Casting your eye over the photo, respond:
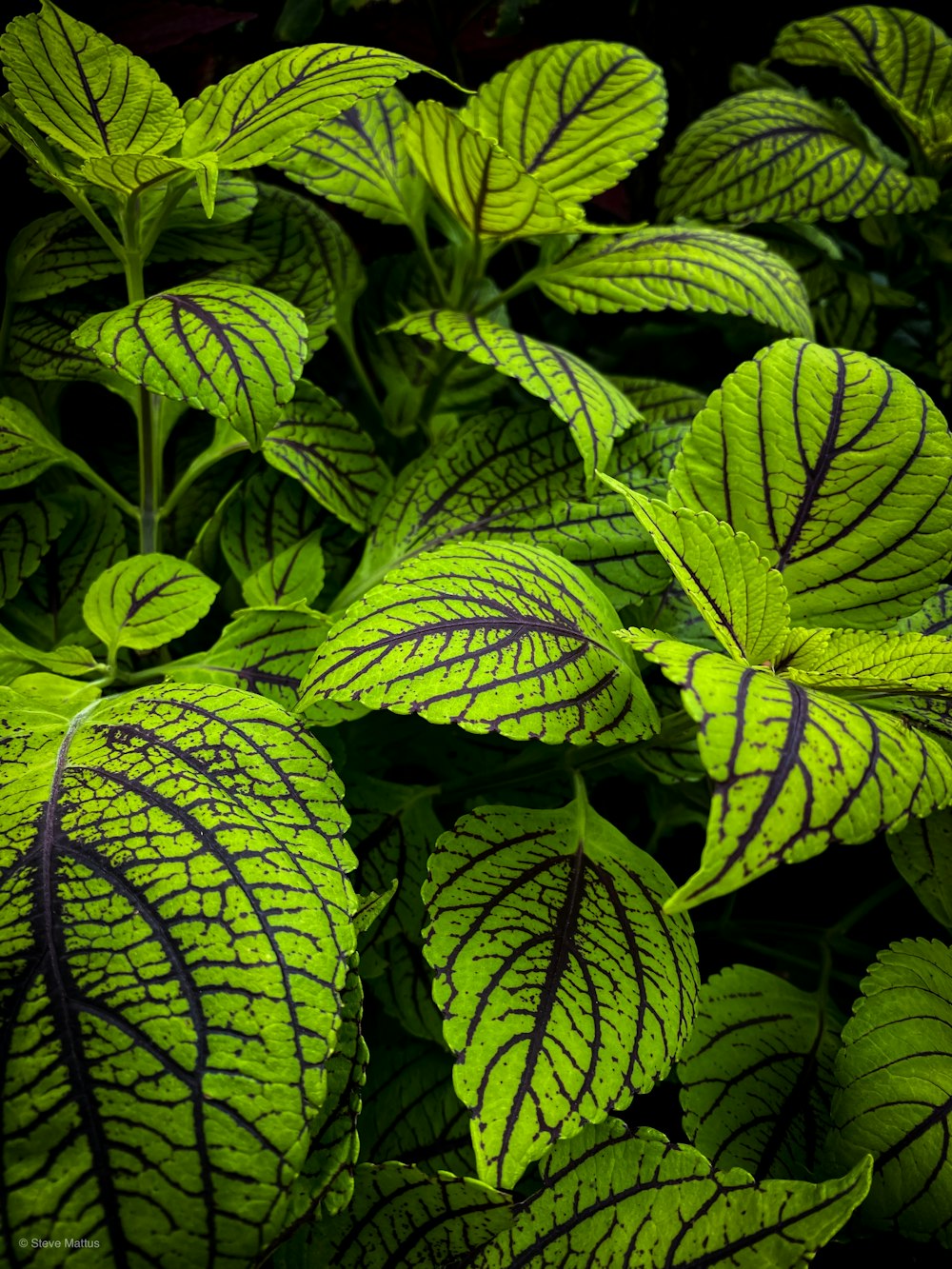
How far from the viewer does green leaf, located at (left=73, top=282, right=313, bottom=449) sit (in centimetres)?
61

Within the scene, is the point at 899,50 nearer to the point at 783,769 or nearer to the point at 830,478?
the point at 830,478

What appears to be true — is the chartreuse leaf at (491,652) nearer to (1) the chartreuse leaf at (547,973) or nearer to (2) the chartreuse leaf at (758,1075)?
(1) the chartreuse leaf at (547,973)

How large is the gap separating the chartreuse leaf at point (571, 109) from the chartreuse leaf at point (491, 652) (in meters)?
0.45

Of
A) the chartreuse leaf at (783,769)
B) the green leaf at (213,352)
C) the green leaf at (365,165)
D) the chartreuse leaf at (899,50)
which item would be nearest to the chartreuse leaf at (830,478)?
the chartreuse leaf at (783,769)

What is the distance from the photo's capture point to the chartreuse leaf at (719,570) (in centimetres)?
59

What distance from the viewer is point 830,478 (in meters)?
0.69

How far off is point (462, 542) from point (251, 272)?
39 centimetres

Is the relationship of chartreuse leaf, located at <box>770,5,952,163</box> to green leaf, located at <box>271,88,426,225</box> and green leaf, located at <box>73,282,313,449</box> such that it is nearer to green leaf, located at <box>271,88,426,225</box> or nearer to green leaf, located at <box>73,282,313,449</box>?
green leaf, located at <box>271,88,426,225</box>

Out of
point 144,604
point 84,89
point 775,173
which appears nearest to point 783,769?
point 144,604

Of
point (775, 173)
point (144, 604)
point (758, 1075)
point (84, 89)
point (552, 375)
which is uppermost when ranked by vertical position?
point (84, 89)

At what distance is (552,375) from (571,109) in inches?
12.9

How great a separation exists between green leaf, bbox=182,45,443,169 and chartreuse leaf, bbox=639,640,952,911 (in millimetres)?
450

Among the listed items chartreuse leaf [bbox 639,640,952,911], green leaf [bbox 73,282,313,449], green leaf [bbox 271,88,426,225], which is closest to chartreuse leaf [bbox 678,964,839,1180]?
chartreuse leaf [bbox 639,640,952,911]

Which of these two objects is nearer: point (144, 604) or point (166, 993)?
point (166, 993)
